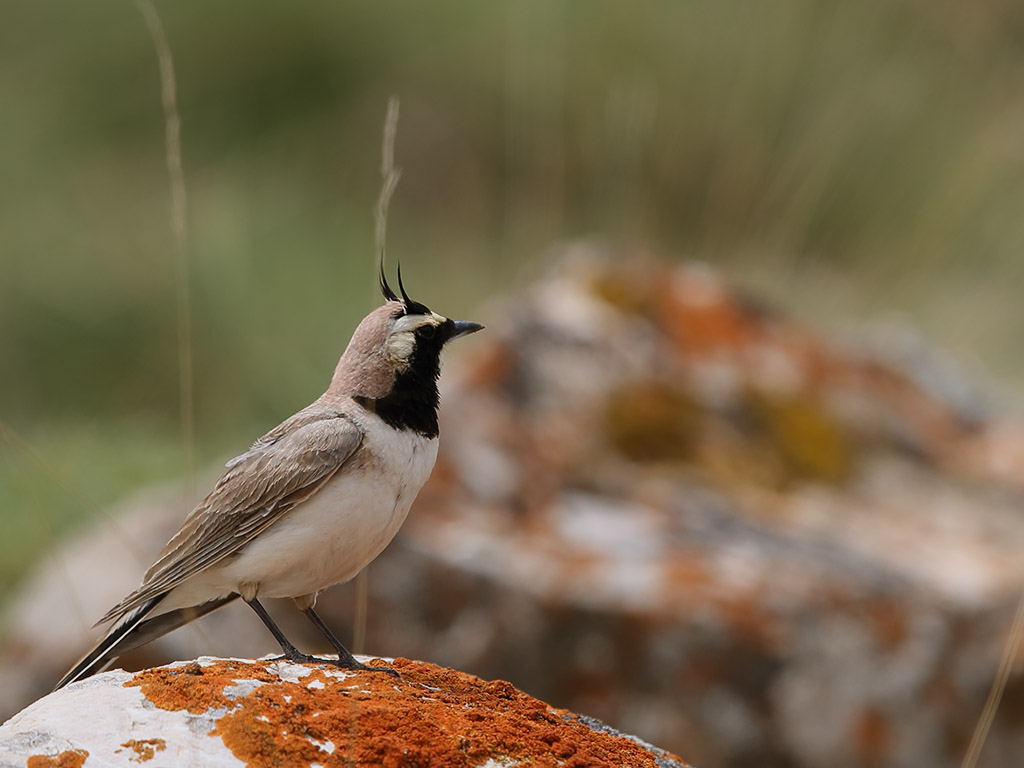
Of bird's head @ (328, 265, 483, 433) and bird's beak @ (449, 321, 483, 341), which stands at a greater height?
bird's beak @ (449, 321, 483, 341)

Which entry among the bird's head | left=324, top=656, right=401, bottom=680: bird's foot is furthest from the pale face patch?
left=324, top=656, right=401, bottom=680: bird's foot

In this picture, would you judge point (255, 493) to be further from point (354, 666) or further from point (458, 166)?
point (458, 166)

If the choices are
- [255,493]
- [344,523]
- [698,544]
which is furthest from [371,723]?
[698,544]

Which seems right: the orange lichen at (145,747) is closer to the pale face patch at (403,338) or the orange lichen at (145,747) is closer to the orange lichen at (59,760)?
the orange lichen at (59,760)

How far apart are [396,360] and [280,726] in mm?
1000

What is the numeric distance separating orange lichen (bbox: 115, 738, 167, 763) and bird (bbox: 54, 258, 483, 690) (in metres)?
0.58

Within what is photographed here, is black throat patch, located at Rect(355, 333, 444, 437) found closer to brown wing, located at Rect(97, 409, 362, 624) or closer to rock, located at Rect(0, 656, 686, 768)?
brown wing, located at Rect(97, 409, 362, 624)

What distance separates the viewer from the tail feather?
314cm

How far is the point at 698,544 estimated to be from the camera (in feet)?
17.3

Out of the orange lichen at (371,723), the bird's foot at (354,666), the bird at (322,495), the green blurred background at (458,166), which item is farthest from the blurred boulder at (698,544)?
the green blurred background at (458,166)

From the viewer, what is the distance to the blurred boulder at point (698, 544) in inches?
186

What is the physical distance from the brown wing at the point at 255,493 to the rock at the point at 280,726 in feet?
1.23

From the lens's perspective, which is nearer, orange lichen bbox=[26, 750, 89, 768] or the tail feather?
orange lichen bbox=[26, 750, 89, 768]

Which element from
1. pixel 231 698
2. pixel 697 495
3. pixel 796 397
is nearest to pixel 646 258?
pixel 796 397
